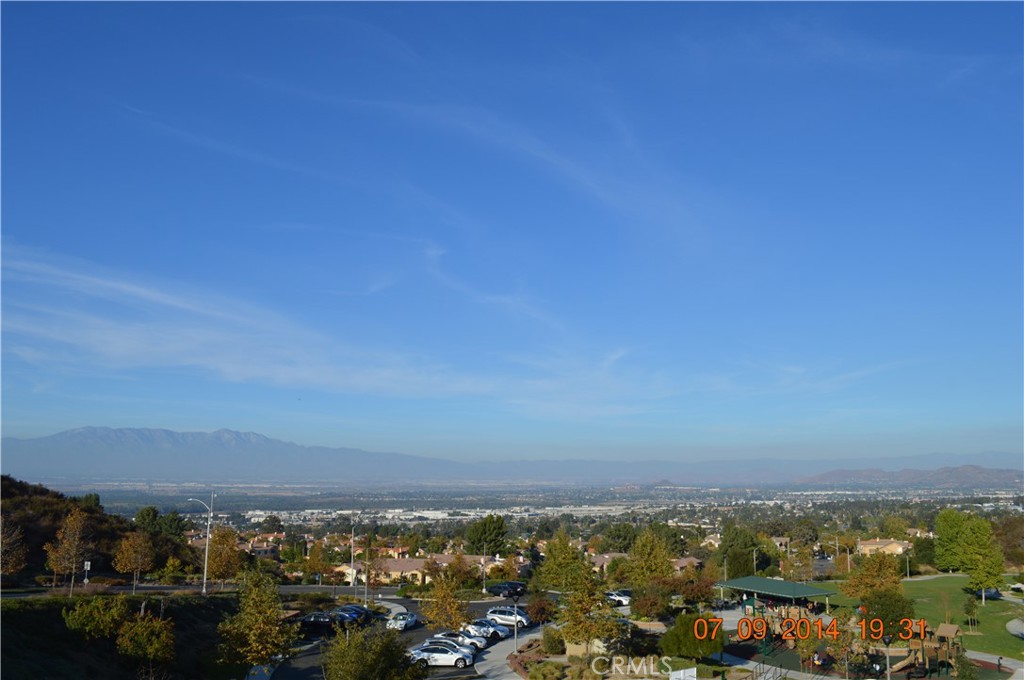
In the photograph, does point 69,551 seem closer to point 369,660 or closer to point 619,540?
point 369,660

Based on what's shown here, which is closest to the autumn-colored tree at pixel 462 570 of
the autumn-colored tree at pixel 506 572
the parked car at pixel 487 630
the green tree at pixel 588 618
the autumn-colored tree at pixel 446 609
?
the autumn-colored tree at pixel 506 572

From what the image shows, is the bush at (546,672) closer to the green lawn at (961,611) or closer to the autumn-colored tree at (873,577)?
the green lawn at (961,611)

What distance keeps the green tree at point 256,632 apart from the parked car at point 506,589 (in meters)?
34.5

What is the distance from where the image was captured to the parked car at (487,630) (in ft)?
137

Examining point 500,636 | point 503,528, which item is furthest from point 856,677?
point 503,528

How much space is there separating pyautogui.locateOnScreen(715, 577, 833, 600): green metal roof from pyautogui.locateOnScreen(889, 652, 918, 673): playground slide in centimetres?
612

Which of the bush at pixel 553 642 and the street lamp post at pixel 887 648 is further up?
the street lamp post at pixel 887 648

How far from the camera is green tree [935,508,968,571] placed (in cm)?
7288

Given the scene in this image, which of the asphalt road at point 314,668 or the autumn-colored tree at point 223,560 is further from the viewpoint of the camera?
the autumn-colored tree at point 223,560

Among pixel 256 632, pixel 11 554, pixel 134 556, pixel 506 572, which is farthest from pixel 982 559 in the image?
pixel 11 554

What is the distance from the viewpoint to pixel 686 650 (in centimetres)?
3369

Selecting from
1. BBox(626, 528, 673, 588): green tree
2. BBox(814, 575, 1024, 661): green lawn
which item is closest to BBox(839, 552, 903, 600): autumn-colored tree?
BBox(814, 575, 1024, 661): green lawn

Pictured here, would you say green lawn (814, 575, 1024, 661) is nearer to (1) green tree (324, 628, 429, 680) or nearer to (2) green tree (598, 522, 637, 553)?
(1) green tree (324, 628, 429, 680)

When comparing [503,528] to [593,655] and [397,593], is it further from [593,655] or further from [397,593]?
[593,655]
